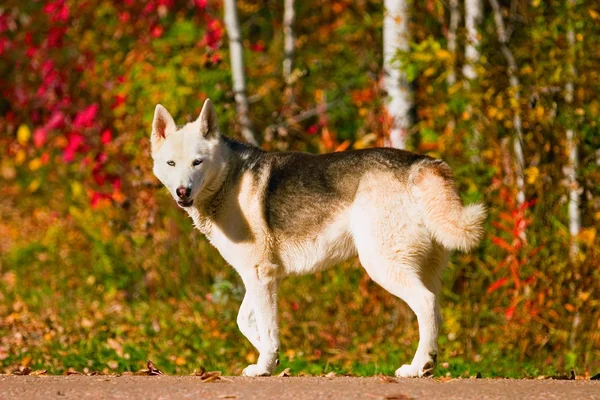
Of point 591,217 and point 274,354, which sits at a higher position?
point 591,217

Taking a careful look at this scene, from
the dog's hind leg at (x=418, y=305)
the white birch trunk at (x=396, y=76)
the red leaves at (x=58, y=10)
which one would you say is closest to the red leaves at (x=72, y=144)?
the red leaves at (x=58, y=10)

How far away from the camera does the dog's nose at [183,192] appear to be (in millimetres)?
5941

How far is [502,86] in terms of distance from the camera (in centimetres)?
870

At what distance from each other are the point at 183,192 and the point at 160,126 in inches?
28.3

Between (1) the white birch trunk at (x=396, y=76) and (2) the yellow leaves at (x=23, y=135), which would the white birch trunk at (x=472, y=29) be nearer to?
(1) the white birch trunk at (x=396, y=76)

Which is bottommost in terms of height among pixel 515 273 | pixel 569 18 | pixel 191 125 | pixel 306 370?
pixel 306 370

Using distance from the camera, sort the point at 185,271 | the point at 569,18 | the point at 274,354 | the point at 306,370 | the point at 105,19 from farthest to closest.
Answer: the point at 105,19, the point at 185,271, the point at 569,18, the point at 306,370, the point at 274,354

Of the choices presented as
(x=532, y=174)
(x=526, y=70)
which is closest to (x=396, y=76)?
(x=526, y=70)

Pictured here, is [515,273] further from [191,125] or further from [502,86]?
[191,125]

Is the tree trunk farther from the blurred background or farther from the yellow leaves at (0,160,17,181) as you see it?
the yellow leaves at (0,160,17,181)

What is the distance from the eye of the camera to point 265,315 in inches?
242

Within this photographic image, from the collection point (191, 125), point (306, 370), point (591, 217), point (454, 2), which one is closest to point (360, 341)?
point (306, 370)

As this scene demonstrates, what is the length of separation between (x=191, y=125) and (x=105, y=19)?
6.94m

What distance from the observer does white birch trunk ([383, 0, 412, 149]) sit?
9109 millimetres
